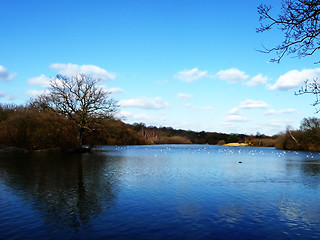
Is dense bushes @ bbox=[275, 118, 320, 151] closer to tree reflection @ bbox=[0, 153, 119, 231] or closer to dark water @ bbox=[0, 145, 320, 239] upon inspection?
dark water @ bbox=[0, 145, 320, 239]

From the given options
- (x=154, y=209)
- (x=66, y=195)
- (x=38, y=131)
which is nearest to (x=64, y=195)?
(x=66, y=195)

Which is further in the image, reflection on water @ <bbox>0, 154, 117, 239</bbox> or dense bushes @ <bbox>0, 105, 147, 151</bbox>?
dense bushes @ <bbox>0, 105, 147, 151</bbox>

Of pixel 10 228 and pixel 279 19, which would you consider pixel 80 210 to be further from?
pixel 279 19

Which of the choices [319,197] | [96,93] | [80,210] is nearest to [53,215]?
[80,210]

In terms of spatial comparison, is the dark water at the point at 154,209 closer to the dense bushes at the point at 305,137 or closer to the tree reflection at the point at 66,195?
the tree reflection at the point at 66,195

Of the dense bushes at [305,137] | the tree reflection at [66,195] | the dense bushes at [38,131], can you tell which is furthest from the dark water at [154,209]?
the dense bushes at [305,137]

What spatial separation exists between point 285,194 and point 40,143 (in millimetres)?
39600

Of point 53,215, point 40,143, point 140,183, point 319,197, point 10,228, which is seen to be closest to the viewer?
point 10,228

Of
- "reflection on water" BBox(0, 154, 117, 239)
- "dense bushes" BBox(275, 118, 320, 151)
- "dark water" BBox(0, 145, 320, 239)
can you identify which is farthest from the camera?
"dense bushes" BBox(275, 118, 320, 151)

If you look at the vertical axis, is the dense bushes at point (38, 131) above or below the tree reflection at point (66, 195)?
above

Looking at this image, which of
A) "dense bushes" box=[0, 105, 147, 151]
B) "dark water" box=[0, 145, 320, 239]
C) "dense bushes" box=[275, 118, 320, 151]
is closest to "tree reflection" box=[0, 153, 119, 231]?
"dark water" box=[0, 145, 320, 239]

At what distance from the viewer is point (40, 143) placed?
144 feet

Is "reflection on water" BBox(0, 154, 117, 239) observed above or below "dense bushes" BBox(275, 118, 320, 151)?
below

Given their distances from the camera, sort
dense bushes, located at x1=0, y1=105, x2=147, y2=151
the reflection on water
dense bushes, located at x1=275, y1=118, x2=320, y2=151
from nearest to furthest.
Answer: the reflection on water, dense bushes, located at x1=0, y1=105, x2=147, y2=151, dense bushes, located at x1=275, y1=118, x2=320, y2=151
